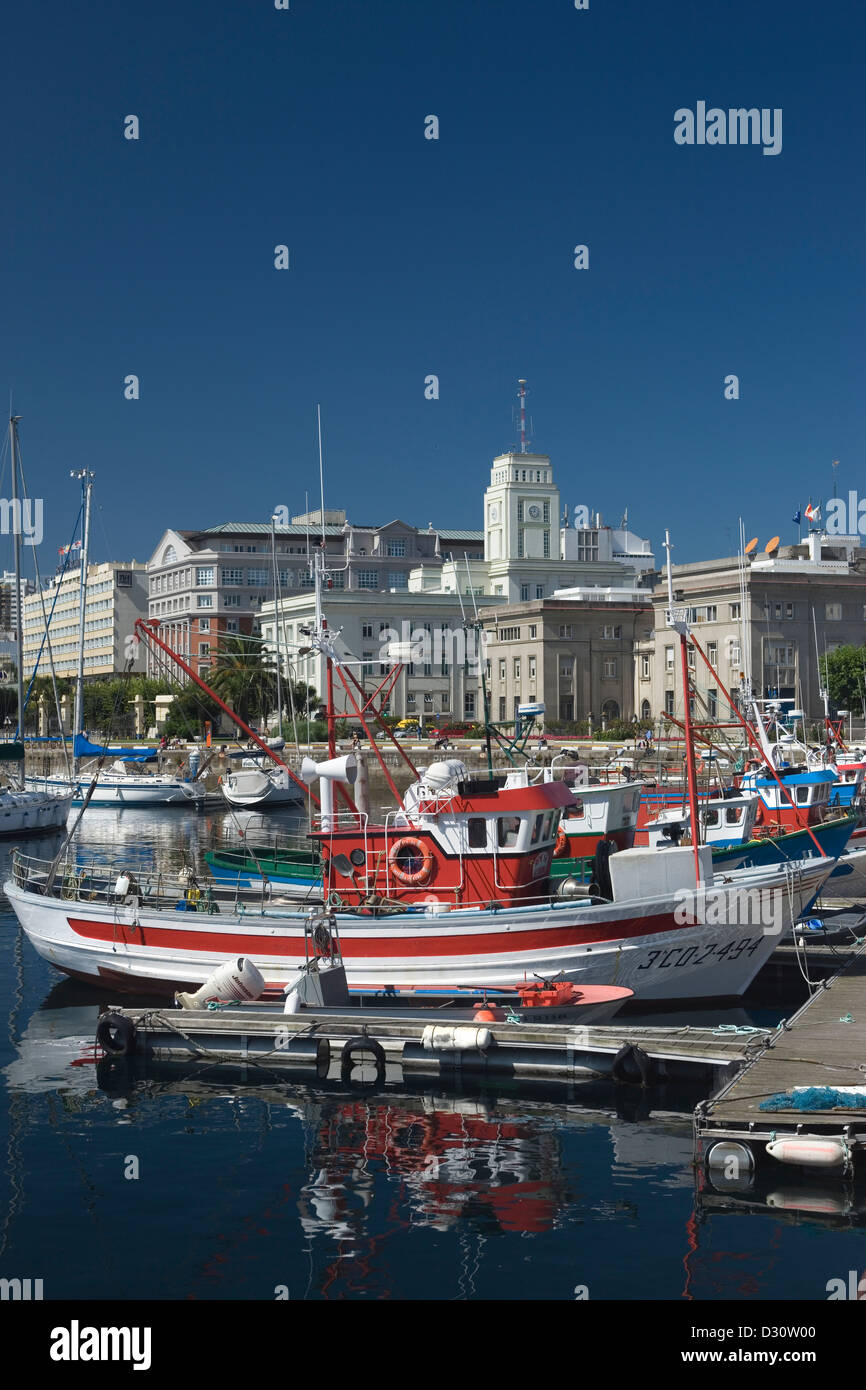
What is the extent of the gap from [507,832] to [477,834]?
24.1 inches

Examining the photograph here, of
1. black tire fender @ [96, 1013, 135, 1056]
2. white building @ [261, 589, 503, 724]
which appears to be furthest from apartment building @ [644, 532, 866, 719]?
black tire fender @ [96, 1013, 135, 1056]

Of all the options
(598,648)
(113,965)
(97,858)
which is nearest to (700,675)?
(598,648)

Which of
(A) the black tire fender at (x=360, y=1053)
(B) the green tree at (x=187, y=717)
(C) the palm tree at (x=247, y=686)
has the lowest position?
(A) the black tire fender at (x=360, y=1053)

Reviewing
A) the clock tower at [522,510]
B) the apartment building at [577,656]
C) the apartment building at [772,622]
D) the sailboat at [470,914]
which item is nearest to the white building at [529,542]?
the clock tower at [522,510]

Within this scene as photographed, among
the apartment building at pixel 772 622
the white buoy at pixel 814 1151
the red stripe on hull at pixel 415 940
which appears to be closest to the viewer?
the white buoy at pixel 814 1151

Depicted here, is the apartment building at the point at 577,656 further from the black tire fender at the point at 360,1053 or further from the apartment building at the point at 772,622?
the black tire fender at the point at 360,1053

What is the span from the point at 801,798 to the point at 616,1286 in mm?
31758

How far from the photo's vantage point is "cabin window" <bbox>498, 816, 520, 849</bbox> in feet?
88.7

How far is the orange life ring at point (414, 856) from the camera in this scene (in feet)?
90.8

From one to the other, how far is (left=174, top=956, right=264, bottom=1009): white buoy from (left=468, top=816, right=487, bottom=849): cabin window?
497cm

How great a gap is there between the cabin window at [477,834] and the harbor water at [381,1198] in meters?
6.13

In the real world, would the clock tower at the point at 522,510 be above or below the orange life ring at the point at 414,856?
above

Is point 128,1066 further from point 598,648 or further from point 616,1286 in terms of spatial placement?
point 598,648

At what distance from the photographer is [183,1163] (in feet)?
61.3
